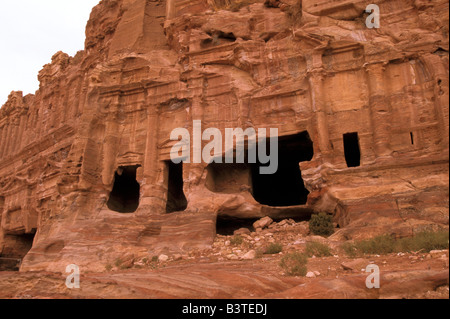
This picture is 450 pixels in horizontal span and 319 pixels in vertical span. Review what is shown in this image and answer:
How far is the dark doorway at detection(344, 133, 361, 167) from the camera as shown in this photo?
578 inches

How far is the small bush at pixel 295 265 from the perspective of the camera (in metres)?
8.34

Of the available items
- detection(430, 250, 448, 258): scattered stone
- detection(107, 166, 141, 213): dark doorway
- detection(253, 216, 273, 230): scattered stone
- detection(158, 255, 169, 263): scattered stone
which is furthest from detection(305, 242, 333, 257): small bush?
detection(107, 166, 141, 213): dark doorway

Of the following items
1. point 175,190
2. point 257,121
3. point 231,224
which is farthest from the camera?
point 175,190

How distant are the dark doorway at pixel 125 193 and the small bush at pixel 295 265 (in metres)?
10.6

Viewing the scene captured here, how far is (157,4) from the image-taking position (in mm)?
21703

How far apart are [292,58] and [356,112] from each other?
11.1 feet

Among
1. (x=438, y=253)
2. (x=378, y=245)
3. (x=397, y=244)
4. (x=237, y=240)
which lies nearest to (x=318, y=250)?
(x=378, y=245)

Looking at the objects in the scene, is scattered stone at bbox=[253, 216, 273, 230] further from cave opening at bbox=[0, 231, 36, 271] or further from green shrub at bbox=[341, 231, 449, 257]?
cave opening at bbox=[0, 231, 36, 271]

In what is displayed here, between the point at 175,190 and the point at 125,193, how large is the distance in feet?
9.00

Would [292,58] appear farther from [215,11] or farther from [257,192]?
[257,192]

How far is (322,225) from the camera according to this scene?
1274 cm

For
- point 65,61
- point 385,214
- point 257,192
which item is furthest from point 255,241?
point 65,61

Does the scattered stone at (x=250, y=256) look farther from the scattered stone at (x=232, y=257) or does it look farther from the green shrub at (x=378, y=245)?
the green shrub at (x=378, y=245)

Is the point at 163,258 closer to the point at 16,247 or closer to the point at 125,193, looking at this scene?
the point at 125,193
